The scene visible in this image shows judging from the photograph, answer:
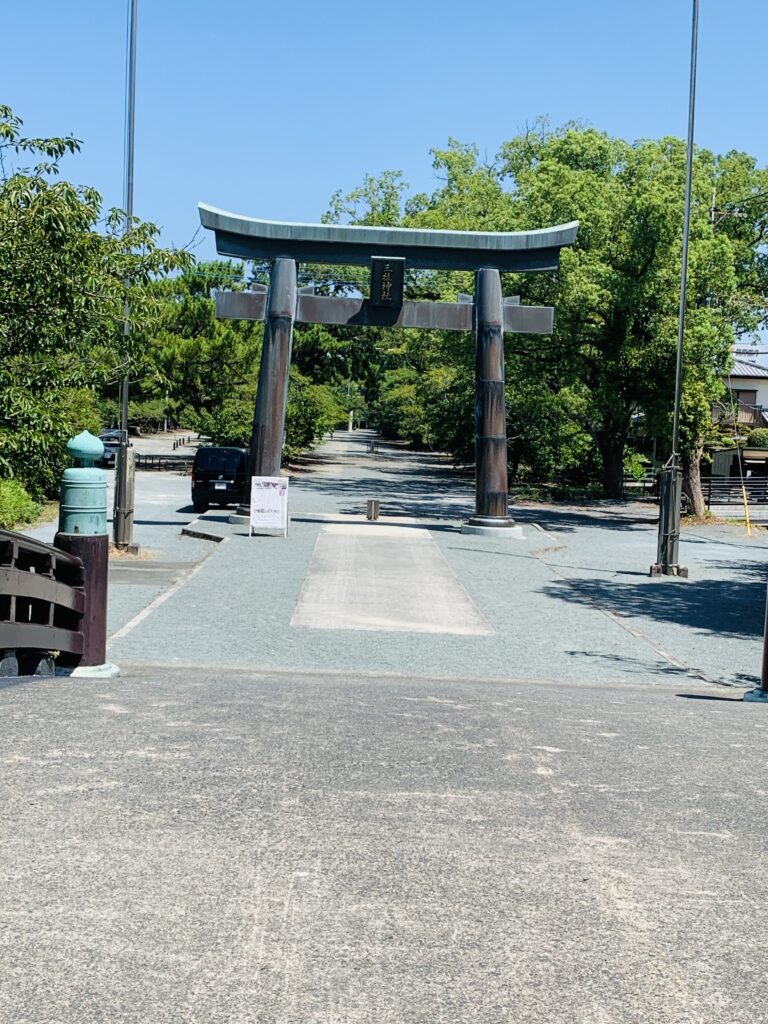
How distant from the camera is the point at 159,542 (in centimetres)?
2325

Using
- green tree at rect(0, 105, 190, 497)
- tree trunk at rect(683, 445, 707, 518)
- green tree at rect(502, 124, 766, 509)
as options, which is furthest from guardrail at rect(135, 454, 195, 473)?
green tree at rect(0, 105, 190, 497)

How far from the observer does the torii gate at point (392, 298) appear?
26250 millimetres

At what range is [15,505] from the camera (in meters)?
25.0

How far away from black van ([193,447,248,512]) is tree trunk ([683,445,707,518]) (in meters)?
14.5

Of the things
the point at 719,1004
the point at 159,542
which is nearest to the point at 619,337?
the point at 159,542

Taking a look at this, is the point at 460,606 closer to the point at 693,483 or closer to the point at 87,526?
the point at 87,526

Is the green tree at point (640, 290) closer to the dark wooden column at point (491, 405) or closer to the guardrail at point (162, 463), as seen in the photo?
the dark wooden column at point (491, 405)

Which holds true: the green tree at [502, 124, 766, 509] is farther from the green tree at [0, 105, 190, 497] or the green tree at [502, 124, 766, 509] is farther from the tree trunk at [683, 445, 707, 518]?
the green tree at [0, 105, 190, 497]

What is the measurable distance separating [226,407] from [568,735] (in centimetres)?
4322

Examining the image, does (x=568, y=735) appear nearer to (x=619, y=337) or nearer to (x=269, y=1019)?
(x=269, y=1019)

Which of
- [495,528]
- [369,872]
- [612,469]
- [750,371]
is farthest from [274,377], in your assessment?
[750,371]

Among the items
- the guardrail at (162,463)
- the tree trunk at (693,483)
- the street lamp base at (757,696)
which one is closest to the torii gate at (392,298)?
the tree trunk at (693,483)

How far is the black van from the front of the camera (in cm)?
3039

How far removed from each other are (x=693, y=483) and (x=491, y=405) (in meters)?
12.3
